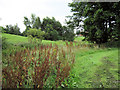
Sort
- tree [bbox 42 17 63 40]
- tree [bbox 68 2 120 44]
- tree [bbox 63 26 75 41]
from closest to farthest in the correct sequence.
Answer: tree [bbox 68 2 120 44]
tree [bbox 63 26 75 41]
tree [bbox 42 17 63 40]

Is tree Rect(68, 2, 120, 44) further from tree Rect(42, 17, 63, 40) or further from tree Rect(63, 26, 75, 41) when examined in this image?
tree Rect(42, 17, 63, 40)

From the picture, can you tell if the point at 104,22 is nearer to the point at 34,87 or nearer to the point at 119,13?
the point at 119,13

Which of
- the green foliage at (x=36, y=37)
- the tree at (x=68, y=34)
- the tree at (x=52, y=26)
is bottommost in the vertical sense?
the green foliage at (x=36, y=37)

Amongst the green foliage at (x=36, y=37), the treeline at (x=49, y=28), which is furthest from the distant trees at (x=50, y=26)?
the green foliage at (x=36, y=37)

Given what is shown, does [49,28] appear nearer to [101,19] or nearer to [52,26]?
[52,26]

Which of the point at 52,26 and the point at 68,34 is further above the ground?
the point at 52,26

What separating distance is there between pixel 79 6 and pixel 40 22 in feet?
72.6

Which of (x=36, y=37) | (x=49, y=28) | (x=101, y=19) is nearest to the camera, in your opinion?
(x=101, y=19)

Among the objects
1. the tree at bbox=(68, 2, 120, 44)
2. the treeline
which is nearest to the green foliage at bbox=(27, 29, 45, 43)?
the tree at bbox=(68, 2, 120, 44)

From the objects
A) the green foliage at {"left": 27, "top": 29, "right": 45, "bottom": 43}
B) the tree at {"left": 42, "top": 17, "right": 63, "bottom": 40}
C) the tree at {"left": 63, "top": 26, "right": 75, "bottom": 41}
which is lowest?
the green foliage at {"left": 27, "top": 29, "right": 45, "bottom": 43}

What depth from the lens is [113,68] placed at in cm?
483

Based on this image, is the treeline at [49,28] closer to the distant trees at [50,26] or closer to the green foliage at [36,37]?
the distant trees at [50,26]

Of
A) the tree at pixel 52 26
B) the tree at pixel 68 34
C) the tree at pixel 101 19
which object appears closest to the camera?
the tree at pixel 101 19

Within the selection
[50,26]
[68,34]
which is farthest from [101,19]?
[50,26]
